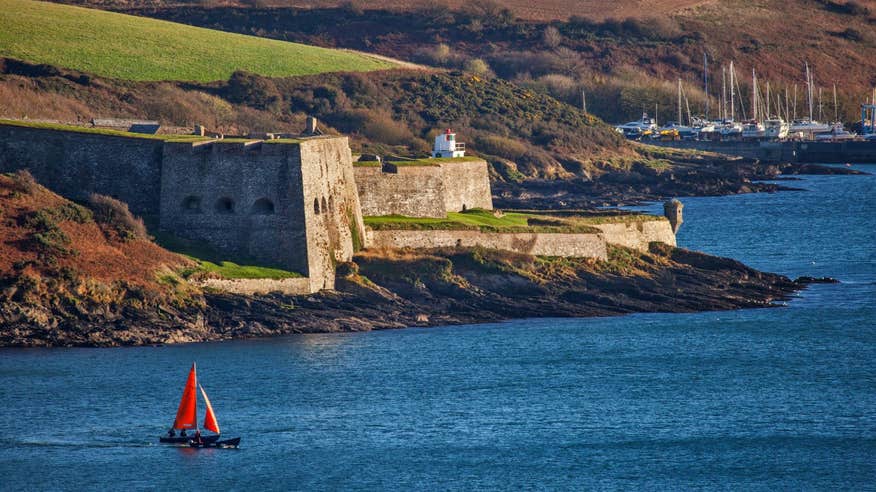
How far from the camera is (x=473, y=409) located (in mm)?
51906

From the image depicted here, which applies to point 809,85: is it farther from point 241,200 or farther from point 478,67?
point 241,200

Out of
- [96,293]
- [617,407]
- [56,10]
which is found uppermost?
[56,10]

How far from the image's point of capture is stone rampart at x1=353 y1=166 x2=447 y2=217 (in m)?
72.2

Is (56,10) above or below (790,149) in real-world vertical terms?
above

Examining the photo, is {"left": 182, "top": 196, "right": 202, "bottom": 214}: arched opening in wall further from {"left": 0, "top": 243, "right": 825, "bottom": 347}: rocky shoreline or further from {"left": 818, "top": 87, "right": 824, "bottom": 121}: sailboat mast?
{"left": 818, "top": 87, "right": 824, "bottom": 121}: sailboat mast

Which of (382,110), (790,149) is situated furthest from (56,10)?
(790,149)

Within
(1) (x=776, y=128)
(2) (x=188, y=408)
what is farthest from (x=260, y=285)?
(1) (x=776, y=128)

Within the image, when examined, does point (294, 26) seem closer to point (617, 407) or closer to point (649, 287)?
point (649, 287)

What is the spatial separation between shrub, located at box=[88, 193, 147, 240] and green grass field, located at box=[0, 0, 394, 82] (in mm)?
49622

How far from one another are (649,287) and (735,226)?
32.3 m

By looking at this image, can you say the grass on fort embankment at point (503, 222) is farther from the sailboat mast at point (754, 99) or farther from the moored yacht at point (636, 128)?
the sailboat mast at point (754, 99)

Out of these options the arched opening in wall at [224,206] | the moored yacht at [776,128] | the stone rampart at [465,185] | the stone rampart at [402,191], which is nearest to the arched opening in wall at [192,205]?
the arched opening in wall at [224,206]

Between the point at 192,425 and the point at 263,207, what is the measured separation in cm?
1834

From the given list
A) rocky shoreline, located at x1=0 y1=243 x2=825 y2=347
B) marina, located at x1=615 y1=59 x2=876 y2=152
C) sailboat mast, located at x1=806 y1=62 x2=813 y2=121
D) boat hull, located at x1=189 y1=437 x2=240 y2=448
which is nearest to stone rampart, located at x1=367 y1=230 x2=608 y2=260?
rocky shoreline, located at x1=0 y1=243 x2=825 y2=347
